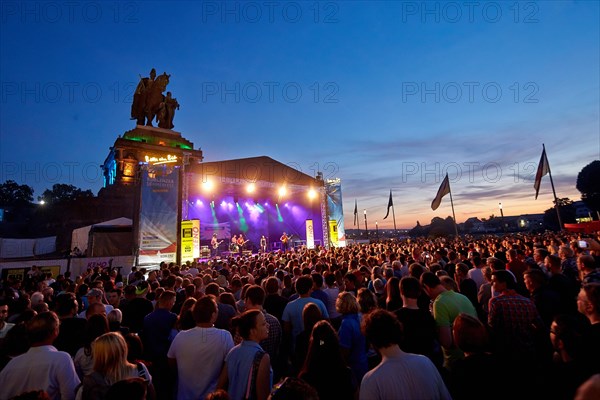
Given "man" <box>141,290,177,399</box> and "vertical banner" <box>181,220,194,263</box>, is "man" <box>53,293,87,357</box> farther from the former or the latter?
"vertical banner" <box>181,220,194,263</box>

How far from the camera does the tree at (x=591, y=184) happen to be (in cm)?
4797

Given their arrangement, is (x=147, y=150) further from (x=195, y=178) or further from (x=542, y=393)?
(x=542, y=393)

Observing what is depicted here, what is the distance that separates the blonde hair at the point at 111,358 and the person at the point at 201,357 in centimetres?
78

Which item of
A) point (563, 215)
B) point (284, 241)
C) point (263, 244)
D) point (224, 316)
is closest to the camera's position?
point (224, 316)

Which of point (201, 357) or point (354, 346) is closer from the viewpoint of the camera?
point (201, 357)

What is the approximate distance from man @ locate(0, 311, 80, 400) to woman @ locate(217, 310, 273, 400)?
1.31 metres

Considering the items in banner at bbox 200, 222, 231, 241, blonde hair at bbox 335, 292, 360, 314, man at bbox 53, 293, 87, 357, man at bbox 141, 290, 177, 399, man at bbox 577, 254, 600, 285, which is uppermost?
banner at bbox 200, 222, 231, 241

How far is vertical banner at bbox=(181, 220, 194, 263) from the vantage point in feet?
53.9

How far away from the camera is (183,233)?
54.5 feet

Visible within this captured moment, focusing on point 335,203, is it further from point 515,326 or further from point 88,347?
point 88,347

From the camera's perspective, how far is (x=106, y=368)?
7.50 feet

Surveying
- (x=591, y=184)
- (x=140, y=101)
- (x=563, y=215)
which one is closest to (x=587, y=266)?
(x=140, y=101)

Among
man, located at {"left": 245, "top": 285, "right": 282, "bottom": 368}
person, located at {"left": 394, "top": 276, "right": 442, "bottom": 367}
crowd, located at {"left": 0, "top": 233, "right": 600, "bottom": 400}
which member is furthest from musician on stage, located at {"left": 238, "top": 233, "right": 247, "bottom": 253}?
person, located at {"left": 394, "top": 276, "right": 442, "bottom": 367}

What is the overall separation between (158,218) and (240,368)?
15.4 metres
